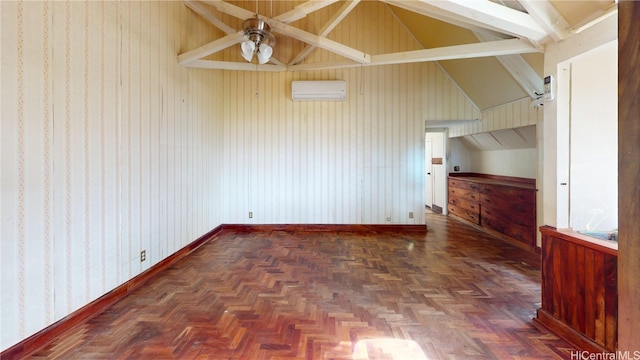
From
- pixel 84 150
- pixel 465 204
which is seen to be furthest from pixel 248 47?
pixel 465 204

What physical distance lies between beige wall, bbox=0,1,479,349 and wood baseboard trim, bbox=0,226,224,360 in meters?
0.05

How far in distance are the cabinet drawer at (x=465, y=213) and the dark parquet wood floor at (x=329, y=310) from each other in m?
1.31

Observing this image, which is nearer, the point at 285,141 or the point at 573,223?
the point at 573,223

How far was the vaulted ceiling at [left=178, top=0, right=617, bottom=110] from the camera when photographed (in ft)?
6.55

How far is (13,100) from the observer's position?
5.46 ft

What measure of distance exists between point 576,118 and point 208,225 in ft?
15.1

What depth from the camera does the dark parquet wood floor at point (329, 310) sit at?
71.2 inches

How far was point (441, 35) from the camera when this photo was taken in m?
4.11

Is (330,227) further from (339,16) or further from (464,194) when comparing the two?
(339,16)

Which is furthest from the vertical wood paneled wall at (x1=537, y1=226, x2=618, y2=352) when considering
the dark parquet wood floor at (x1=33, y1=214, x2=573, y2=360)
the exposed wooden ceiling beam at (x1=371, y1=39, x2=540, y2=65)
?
the exposed wooden ceiling beam at (x1=371, y1=39, x2=540, y2=65)

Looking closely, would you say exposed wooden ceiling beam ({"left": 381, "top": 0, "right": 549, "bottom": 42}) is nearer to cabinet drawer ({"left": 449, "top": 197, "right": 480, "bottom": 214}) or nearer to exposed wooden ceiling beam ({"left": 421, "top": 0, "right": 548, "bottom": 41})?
exposed wooden ceiling beam ({"left": 421, "top": 0, "right": 548, "bottom": 41})

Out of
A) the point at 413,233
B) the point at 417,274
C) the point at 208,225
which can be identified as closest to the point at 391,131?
the point at 413,233

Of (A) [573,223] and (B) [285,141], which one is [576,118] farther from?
(B) [285,141]

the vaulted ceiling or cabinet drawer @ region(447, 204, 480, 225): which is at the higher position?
the vaulted ceiling
